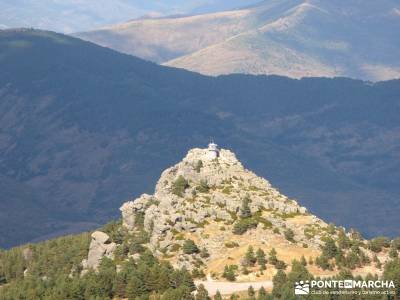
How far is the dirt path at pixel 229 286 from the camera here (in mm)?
186875

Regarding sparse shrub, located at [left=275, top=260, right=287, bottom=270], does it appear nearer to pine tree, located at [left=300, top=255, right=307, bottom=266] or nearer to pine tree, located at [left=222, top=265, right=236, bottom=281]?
pine tree, located at [left=300, top=255, right=307, bottom=266]

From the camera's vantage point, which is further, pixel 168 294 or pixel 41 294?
pixel 41 294

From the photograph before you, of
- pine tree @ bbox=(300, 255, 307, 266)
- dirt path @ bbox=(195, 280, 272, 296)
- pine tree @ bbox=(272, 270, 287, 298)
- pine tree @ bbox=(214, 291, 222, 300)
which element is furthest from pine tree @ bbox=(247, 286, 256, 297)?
pine tree @ bbox=(300, 255, 307, 266)

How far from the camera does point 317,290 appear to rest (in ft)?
574

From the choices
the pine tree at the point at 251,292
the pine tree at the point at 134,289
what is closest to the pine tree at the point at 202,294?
the pine tree at the point at 251,292

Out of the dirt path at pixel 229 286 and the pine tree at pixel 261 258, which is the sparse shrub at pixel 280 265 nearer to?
the pine tree at pixel 261 258

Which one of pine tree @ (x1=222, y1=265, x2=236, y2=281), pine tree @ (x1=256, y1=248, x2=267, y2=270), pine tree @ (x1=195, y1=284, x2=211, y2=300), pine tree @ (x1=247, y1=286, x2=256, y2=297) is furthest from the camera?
pine tree @ (x1=256, y1=248, x2=267, y2=270)

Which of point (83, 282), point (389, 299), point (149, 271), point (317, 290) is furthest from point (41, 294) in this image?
point (389, 299)

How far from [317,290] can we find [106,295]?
1640 inches

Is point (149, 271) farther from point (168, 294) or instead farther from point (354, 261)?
point (354, 261)

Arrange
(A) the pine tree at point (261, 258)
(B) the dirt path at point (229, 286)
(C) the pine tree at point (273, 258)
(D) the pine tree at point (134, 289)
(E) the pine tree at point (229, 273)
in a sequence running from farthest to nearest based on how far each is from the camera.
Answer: (C) the pine tree at point (273, 258) < (A) the pine tree at point (261, 258) < (E) the pine tree at point (229, 273) < (D) the pine tree at point (134, 289) < (B) the dirt path at point (229, 286)

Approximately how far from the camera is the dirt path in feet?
613

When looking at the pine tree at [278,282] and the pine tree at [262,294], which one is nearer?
the pine tree at [262,294]

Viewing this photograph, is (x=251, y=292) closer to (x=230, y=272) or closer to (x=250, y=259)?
(x=230, y=272)
